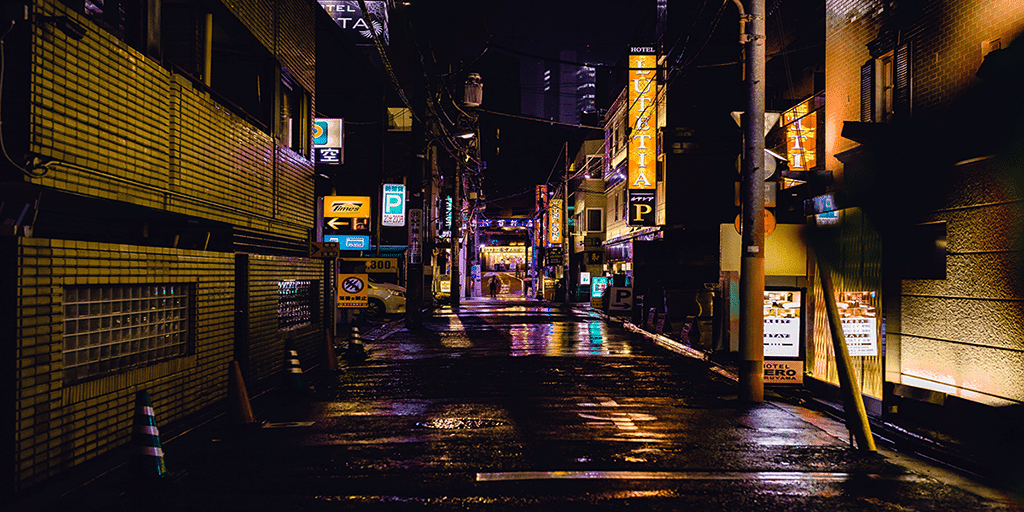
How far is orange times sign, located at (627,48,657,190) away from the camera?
26359mm

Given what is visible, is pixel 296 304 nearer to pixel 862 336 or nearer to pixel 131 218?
pixel 131 218

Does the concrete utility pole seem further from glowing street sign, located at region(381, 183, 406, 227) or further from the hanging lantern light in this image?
glowing street sign, located at region(381, 183, 406, 227)

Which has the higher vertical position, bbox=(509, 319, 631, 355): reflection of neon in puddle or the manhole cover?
the manhole cover

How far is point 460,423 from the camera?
8.34 m

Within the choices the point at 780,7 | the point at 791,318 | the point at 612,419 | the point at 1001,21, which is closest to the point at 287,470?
the point at 612,419

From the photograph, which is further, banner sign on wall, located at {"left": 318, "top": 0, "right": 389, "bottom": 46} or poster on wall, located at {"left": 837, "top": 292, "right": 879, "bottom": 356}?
banner sign on wall, located at {"left": 318, "top": 0, "right": 389, "bottom": 46}

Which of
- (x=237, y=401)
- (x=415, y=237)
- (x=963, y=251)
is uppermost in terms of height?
(x=415, y=237)

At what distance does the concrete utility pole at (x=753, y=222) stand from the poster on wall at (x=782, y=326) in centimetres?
76

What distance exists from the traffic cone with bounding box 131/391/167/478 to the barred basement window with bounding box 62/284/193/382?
1.05 meters

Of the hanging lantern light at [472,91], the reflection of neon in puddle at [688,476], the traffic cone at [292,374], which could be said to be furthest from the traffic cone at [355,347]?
the hanging lantern light at [472,91]

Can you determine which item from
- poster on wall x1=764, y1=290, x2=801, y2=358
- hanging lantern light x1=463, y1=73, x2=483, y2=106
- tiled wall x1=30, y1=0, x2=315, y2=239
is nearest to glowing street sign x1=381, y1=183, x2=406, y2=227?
hanging lantern light x1=463, y1=73, x2=483, y2=106

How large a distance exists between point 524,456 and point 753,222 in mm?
6088

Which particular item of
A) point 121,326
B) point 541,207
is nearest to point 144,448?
point 121,326

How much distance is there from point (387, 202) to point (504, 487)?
2527 cm
